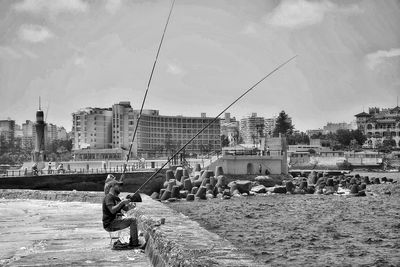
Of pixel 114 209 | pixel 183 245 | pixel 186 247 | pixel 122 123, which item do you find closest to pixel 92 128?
pixel 122 123

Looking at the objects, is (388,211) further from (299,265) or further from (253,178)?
(253,178)

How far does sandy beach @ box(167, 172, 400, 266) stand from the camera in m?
18.4

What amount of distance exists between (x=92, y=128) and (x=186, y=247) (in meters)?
169

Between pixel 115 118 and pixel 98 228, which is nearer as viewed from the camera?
pixel 98 228

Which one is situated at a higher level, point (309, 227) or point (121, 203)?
point (121, 203)

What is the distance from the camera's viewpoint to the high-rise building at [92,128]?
173 meters

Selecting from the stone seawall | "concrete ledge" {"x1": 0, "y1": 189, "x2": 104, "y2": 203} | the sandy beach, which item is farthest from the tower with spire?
the stone seawall

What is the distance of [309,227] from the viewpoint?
86.2 feet

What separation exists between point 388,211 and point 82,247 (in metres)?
28.1

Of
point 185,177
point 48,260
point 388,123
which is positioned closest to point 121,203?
point 48,260

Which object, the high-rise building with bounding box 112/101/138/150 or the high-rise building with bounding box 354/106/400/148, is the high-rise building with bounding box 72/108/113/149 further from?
the high-rise building with bounding box 354/106/400/148

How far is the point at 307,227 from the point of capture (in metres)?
26.3

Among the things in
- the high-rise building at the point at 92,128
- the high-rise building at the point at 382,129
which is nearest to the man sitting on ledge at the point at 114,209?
the high-rise building at the point at 92,128

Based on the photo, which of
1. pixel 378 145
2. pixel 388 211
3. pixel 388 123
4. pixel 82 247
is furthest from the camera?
pixel 388 123
